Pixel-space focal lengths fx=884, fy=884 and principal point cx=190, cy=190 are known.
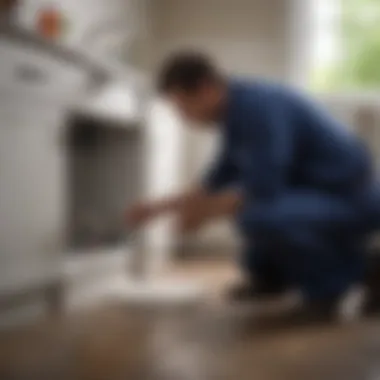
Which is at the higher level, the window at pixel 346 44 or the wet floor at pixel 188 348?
the window at pixel 346 44

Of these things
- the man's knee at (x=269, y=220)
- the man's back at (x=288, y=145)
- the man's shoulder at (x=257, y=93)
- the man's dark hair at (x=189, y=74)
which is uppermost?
the man's dark hair at (x=189, y=74)

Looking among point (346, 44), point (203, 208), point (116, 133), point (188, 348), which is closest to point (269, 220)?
point (203, 208)

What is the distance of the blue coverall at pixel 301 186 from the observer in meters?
Result: 2.54

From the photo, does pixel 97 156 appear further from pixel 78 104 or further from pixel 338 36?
pixel 338 36

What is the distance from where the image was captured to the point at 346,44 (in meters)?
4.89

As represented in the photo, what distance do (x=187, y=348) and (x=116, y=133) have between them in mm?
1536

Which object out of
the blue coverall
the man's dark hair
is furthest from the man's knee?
the man's dark hair

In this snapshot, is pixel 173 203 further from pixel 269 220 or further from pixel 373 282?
pixel 373 282

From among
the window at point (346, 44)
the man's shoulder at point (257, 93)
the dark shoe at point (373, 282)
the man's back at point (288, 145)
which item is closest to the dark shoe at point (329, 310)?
the dark shoe at point (373, 282)

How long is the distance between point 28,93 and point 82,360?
2.45ft

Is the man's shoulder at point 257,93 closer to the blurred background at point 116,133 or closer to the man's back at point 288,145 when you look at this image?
the man's back at point 288,145

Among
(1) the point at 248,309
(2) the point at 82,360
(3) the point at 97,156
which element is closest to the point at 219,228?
(3) the point at 97,156

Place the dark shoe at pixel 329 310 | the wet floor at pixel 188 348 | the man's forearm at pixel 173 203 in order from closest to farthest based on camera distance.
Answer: the wet floor at pixel 188 348 < the dark shoe at pixel 329 310 < the man's forearm at pixel 173 203

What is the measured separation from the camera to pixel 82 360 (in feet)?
6.13
